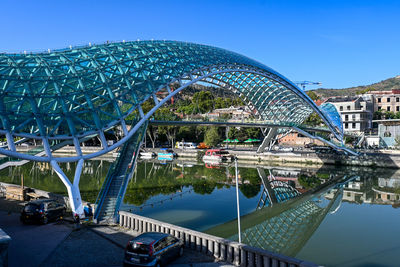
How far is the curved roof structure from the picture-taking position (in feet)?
62.0

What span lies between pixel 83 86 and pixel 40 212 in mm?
8433

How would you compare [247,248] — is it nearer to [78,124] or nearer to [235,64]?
[78,124]

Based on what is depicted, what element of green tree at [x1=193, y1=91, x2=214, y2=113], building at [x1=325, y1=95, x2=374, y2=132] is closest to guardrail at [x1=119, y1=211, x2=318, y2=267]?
building at [x1=325, y1=95, x2=374, y2=132]

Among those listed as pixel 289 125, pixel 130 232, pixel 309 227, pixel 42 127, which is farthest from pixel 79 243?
pixel 289 125

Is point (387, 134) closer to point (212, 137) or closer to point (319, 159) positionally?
point (319, 159)

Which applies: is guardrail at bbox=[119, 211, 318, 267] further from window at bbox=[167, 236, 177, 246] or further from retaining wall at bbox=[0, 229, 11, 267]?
retaining wall at bbox=[0, 229, 11, 267]

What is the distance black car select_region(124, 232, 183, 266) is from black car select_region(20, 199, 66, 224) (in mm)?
7269

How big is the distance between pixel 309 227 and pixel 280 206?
5629mm

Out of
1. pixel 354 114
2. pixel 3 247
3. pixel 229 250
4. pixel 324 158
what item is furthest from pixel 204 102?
pixel 3 247

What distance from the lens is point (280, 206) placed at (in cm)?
2658

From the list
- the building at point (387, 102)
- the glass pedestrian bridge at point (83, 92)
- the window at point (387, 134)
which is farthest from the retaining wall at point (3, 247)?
the building at point (387, 102)

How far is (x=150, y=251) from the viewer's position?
10.4m

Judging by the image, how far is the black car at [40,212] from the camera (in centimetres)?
1589

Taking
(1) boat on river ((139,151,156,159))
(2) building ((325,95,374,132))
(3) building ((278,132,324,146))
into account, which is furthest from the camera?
(2) building ((325,95,374,132))
